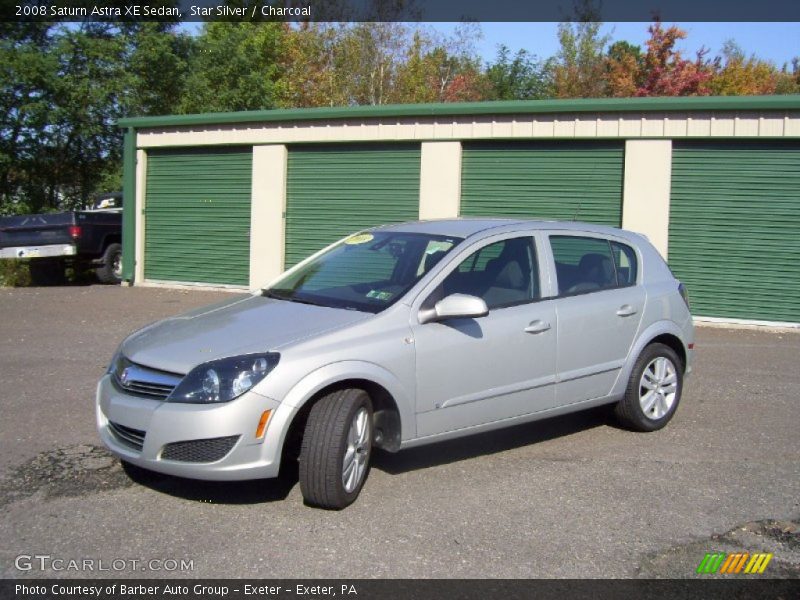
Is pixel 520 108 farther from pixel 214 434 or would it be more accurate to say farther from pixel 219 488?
pixel 214 434

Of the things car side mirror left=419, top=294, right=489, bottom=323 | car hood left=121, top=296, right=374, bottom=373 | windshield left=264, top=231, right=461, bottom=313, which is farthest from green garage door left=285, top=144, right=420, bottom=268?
car side mirror left=419, top=294, right=489, bottom=323

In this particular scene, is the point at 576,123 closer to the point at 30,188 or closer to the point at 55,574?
the point at 55,574

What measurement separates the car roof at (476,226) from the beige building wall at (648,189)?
6.90 m

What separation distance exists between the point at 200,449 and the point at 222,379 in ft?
1.27

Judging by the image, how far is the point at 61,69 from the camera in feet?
76.4

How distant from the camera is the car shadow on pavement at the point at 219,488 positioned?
5.22 m

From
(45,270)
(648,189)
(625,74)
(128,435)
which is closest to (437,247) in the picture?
(128,435)

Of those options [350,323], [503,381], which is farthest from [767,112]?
[350,323]

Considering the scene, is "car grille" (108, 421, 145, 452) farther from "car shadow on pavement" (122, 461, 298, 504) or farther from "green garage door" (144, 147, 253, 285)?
"green garage door" (144, 147, 253, 285)

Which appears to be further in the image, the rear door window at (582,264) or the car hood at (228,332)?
the rear door window at (582,264)

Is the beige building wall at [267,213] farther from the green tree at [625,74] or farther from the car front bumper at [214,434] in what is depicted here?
the green tree at [625,74]

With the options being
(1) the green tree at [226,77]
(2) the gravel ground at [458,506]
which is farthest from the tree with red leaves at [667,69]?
(2) the gravel ground at [458,506]

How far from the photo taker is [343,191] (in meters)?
15.7

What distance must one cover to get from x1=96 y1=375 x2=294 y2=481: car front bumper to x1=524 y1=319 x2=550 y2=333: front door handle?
190 centimetres
